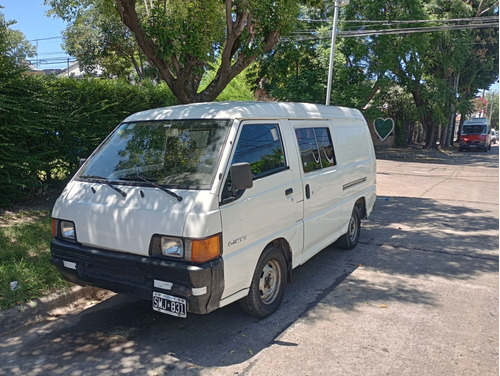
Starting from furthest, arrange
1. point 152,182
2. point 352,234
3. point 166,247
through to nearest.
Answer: point 352,234
point 152,182
point 166,247

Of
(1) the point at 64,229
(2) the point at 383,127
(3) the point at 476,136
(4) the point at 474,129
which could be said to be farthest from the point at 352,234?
(4) the point at 474,129

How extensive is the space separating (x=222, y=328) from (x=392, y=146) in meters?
32.0

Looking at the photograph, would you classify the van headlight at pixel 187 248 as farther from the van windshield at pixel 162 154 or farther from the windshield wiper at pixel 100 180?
the windshield wiper at pixel 100 180

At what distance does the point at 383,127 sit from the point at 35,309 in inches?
1233

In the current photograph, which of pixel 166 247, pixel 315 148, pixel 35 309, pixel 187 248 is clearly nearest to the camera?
pixel 187 248

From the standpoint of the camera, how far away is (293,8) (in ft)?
28.3

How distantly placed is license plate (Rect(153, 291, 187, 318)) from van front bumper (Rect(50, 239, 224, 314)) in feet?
0.12

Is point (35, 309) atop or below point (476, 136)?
below

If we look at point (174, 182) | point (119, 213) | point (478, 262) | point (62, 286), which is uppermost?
point (174, 182)

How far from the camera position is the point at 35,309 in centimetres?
425

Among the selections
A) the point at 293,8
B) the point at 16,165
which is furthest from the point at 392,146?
the point at 16,165

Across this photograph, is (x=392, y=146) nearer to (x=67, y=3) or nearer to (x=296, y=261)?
(x=67, y=3)

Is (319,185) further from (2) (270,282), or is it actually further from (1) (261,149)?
(2) (270,282)

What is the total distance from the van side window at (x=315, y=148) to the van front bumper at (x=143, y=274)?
6.32ft
